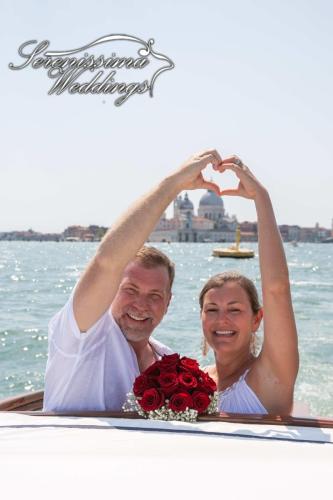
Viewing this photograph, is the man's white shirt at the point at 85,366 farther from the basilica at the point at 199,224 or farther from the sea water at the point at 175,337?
the basilica at the point at 199,224

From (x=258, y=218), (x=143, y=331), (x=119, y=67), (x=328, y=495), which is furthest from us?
(x=119, y=67)

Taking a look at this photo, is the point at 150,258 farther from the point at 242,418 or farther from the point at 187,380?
the point at 242,418

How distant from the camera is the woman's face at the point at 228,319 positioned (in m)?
2.29

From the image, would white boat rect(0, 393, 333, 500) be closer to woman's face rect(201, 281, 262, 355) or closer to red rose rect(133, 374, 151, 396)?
red rose rect(133, 374, 151, 396)

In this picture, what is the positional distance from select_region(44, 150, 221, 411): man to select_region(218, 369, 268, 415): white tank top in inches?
12.3

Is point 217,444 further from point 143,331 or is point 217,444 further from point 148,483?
point 143,331

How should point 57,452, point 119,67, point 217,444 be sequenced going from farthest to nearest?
point 119,67 → point 217,444 → point 57,452

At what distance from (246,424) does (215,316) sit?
2.07 feet

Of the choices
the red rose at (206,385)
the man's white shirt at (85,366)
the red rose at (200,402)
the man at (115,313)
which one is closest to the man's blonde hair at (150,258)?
the man at (115,313)

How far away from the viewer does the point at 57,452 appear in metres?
1.42

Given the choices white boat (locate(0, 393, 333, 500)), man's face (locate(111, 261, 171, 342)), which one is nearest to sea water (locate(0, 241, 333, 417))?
man's face (locate(111, 261, 171, 342))

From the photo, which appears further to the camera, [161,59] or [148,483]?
[161,59]

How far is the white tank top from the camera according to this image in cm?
206

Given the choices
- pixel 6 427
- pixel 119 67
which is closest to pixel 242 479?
pixel 6 427
